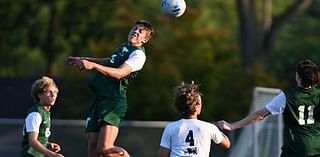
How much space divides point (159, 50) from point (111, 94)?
1792 centimetres

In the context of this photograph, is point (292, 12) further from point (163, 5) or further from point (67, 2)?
point (163, 5)

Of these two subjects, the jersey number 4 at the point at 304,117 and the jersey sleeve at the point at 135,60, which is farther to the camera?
the jersey sleeve at the point at 135,60

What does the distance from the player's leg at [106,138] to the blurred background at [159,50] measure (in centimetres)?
1496

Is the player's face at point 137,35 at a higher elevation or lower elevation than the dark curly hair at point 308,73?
higher

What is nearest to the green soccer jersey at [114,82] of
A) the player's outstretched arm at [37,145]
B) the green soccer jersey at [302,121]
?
the player's outstretched arm at [37,145]

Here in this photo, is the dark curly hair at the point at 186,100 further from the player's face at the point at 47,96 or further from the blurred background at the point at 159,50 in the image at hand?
the blurred background at the point at 159,50

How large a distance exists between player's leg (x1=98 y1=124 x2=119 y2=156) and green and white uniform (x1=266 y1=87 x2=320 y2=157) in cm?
185

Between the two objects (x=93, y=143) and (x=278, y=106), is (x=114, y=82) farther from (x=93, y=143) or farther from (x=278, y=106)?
(x=278, y=106)

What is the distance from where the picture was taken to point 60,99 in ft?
94.5

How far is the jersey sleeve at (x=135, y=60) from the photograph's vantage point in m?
11.6

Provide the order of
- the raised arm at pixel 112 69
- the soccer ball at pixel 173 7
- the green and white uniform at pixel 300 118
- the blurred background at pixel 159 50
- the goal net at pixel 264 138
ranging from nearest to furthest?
the raised arm at pixel 112 69 → the green and white uniform at pixel 300 118 → the soccer ball at pixel 173 7 → the goal net at pixel 264 138 → the blurred background at pixel 159 50

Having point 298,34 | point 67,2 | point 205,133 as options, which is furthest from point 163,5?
point 298,34

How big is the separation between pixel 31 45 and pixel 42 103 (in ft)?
80.1

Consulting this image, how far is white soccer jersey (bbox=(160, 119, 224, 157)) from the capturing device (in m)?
10.3
